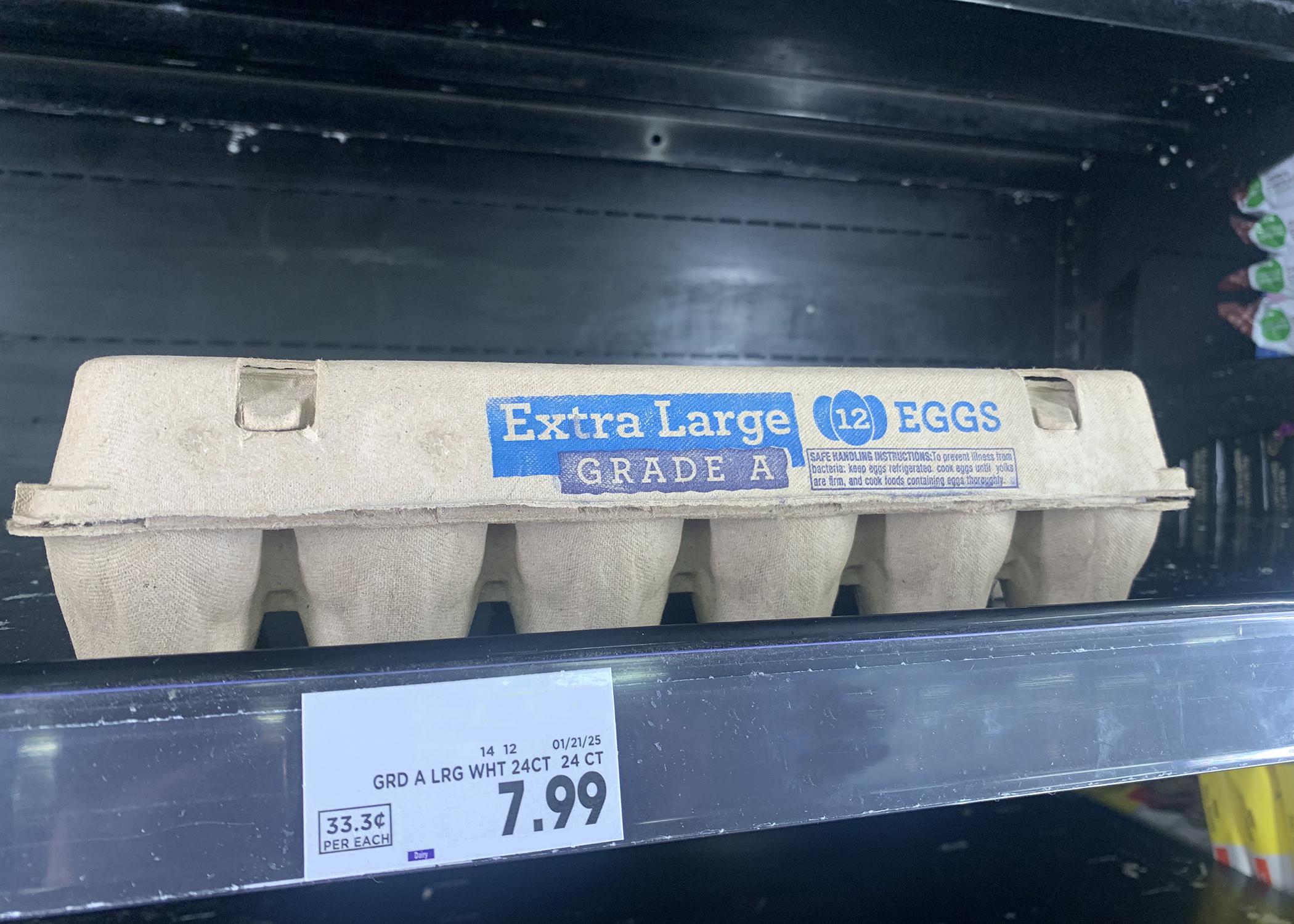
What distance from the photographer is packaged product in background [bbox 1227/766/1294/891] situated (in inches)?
36.5

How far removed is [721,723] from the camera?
488 mm

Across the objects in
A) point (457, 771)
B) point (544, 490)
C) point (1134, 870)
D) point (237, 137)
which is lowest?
point (1134, 870)

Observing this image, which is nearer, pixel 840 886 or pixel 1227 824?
pixel 840 886

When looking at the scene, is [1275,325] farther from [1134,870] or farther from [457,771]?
[457,771]

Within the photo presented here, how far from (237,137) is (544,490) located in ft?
2.55

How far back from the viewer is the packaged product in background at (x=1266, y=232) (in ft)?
3.51

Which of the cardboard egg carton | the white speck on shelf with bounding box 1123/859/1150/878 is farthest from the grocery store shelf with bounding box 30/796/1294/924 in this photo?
the cardboard egg carton

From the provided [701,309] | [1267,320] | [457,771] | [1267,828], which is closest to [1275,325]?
[1267,320]

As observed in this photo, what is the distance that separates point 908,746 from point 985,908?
0.41m

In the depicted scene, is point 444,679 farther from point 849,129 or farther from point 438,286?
point 849,129

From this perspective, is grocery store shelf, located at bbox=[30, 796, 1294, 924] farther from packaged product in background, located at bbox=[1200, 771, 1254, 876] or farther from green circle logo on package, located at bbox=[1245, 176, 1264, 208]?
green circle logo on package, located at bbox=[1245, 176, 1264, 208]

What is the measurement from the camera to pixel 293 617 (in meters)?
0.78

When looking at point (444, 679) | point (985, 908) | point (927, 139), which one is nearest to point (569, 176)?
point (927, 139)

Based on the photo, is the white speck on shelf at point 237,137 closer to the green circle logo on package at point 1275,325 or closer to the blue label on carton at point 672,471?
the blue label on carton at point 672,471
